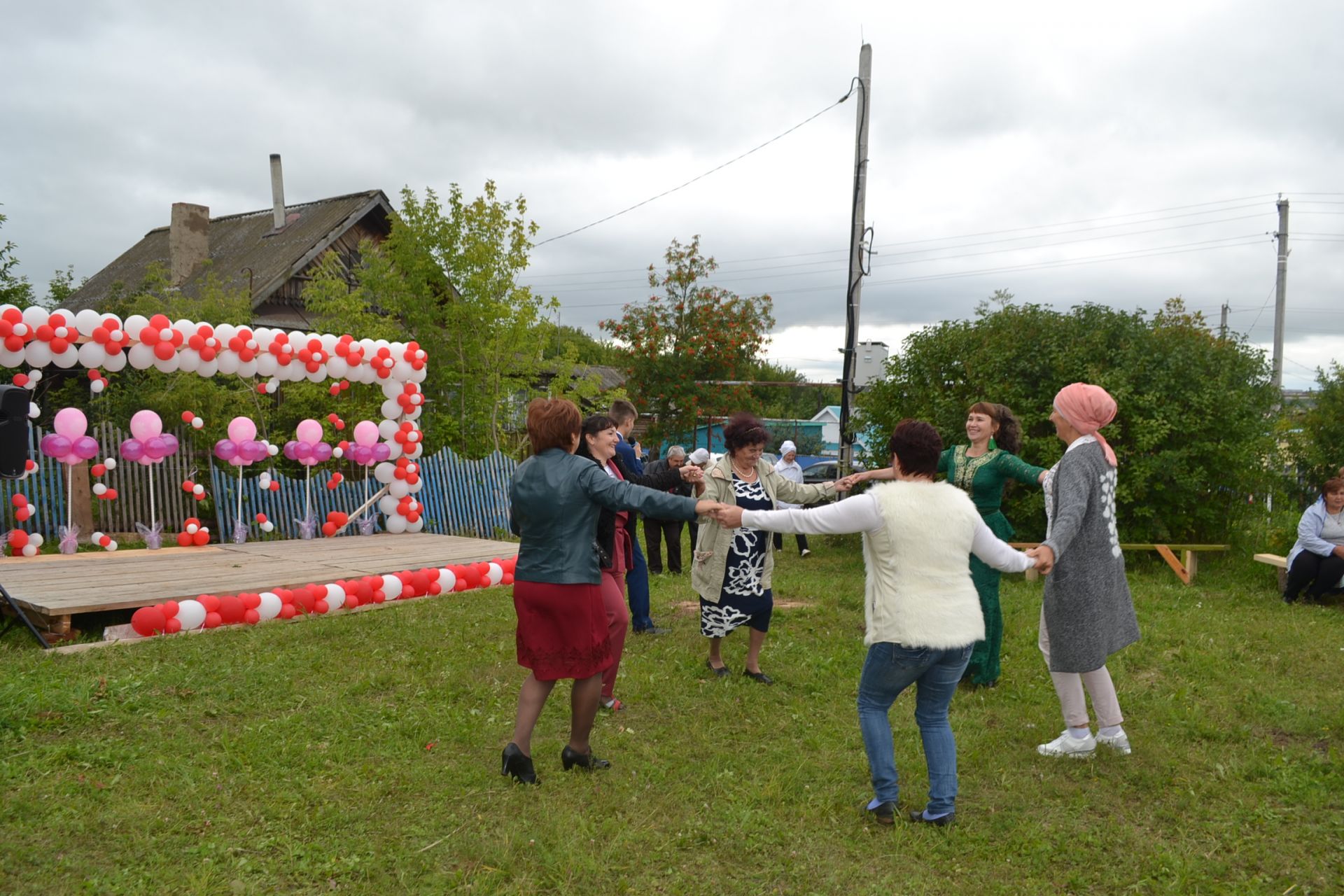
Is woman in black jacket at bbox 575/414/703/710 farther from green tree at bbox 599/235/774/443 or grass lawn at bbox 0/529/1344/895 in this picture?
green tree at bbox 599/235/774/443

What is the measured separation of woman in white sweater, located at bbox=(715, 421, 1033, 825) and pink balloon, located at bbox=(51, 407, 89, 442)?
8.89 m

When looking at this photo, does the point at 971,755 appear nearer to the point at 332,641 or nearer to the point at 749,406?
the point at 332,641

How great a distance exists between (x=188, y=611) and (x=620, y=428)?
3.61m

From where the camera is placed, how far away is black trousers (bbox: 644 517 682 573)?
32.5 feet

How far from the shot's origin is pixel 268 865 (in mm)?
3455

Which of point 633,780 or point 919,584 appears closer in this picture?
point 919,584

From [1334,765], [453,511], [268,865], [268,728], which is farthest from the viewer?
[453,511]

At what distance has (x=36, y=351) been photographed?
9.15 meters

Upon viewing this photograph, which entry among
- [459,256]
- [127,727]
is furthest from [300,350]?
[127,727]

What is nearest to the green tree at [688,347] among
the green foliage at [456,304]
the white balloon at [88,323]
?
the green foliage at [456,304]

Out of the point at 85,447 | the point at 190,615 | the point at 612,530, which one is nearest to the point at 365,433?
the point at 85,447

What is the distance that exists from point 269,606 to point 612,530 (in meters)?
4.32

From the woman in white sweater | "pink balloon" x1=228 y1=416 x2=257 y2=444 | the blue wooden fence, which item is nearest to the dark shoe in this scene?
the woman in white sweater

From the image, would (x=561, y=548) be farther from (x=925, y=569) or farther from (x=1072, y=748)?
(x=1072, y=748)
